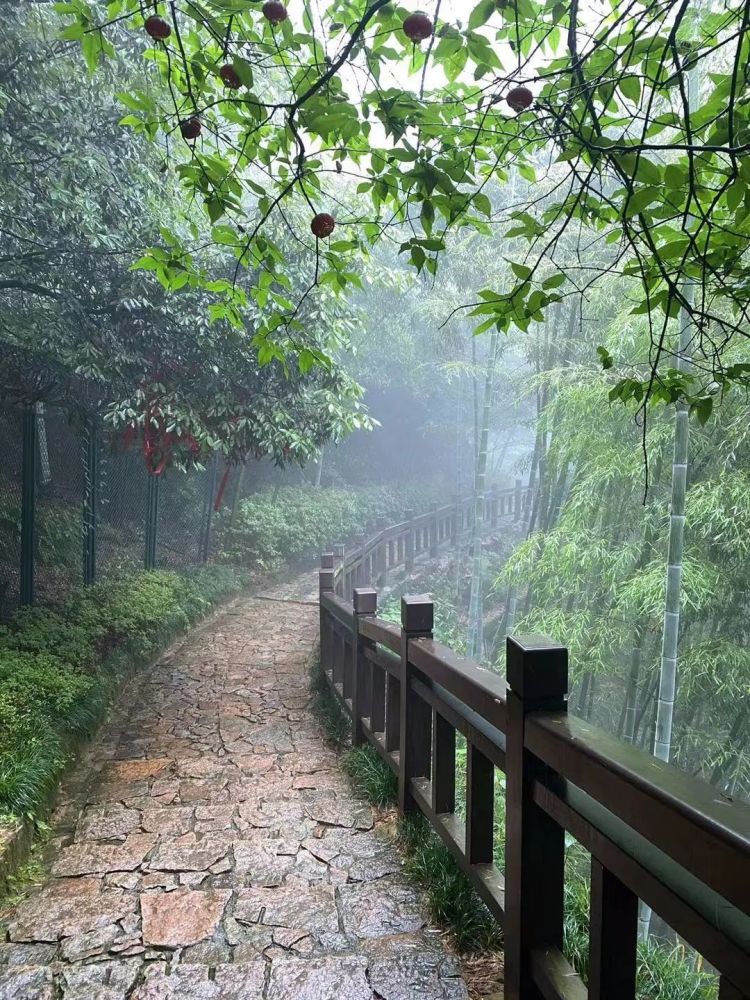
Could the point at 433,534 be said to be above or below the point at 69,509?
below

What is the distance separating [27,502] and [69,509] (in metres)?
Answer: 1.46

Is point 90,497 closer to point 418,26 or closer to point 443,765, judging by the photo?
point 443,765

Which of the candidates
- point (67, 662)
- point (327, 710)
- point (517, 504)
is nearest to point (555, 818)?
point (327, 710)

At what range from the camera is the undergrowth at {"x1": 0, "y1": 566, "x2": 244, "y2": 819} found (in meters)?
3.01

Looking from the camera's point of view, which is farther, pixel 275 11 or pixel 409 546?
pixel 409 546

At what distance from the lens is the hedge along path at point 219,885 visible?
6.20 feet

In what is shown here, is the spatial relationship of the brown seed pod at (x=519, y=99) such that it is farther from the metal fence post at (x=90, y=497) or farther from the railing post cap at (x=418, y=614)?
the metal fence post at (x=90, y=497)

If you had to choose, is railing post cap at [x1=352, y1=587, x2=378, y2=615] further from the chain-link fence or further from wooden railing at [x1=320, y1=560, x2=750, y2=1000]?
the chain-link fence

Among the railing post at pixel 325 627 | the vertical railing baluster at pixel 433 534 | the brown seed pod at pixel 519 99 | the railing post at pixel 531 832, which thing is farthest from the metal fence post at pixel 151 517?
the vertical railing baluster at pixel 433 534

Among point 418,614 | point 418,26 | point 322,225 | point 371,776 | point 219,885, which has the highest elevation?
point 418,26

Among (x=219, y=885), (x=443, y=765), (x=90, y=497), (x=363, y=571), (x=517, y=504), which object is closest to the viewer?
(x=443, y=765)

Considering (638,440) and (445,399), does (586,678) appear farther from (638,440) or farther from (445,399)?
(445,399)

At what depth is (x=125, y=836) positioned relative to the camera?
2816mm

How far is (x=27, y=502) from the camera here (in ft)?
15.8
